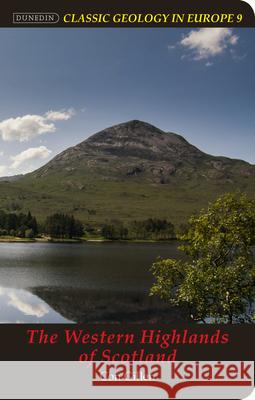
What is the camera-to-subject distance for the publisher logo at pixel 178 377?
27.8ft

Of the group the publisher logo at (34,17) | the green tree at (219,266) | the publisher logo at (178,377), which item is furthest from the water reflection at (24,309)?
the publisher logo at (34,17)

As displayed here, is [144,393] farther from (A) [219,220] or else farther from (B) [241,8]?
(A) [219,220]

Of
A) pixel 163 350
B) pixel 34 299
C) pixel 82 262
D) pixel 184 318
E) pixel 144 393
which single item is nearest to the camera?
pixel 144 393

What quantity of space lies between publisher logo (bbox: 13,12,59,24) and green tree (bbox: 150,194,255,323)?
10.3 meters

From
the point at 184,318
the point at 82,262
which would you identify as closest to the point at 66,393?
the point at 184,318

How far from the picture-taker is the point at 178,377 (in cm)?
865

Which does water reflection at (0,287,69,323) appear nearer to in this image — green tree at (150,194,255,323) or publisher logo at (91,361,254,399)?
green tree at (150,194,255,323)

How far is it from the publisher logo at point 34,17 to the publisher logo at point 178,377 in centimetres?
805

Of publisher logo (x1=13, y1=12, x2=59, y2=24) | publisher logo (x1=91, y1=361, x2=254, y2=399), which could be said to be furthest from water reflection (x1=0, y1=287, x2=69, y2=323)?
publisher logo (x1=13, y1=12, x2=59, y2=24)

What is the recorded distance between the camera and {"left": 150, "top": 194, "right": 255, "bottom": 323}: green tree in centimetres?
1580

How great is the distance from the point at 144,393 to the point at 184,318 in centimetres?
3272

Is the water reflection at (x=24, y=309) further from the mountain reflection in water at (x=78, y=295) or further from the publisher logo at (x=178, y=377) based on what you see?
the publisher logo at (x=178, y=377)

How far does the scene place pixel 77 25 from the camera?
10375 millimetres

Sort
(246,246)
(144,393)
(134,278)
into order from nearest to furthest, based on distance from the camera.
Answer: (144,393) → (246,246) → (134,278)
